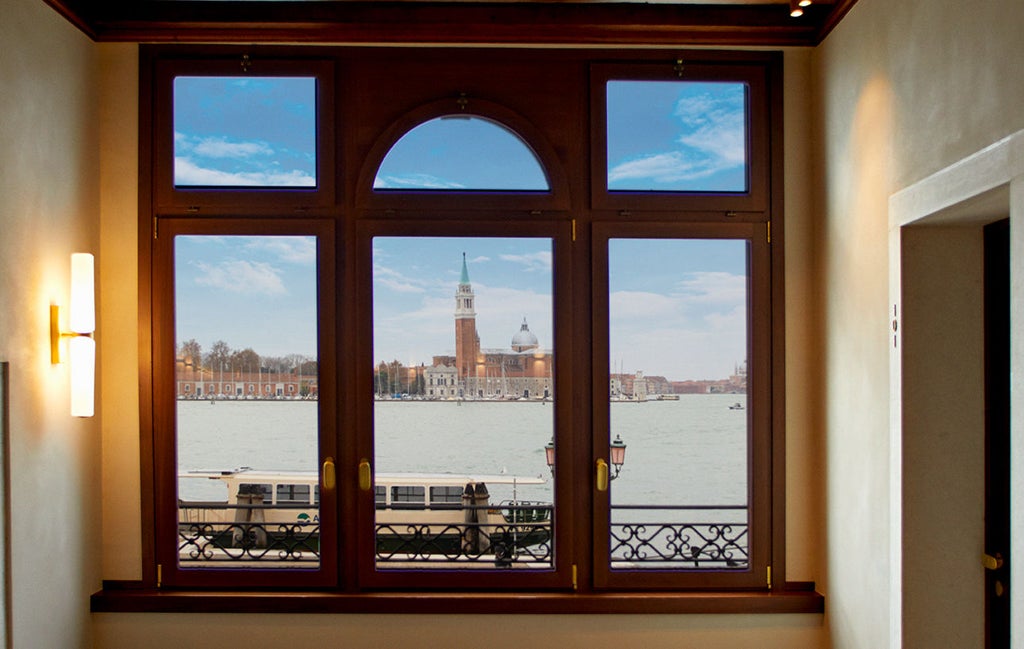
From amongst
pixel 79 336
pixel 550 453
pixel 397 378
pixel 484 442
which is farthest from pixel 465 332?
pixel 79 336

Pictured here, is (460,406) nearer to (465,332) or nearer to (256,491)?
(465,332)

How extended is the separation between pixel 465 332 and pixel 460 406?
341mm

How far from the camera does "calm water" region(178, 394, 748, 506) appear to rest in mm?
3895

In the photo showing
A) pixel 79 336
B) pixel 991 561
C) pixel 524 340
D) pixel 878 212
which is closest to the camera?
pixel 991 561

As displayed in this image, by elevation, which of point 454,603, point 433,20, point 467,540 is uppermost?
point 433,20

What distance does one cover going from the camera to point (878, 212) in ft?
10.5

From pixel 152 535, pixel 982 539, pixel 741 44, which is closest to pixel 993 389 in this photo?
pixel 982 539

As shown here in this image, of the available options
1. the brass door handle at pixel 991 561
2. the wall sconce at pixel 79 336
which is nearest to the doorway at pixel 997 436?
the brass door handle at pixel 991 561

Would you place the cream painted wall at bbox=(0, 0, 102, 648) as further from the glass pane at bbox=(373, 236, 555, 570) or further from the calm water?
the glass pane at bbox=(373, 236, 555, 570)

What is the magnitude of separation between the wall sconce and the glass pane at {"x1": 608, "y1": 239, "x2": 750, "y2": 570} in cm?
225

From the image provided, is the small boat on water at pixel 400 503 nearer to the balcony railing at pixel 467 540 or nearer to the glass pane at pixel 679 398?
the balcony railing at pixel 467 540

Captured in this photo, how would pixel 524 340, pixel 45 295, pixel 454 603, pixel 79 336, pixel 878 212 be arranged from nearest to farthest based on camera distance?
1. pixel 878 212
2. pixel 45 295
3. pixel 79 336
4. pixel 454 603
5. pixel 524 340

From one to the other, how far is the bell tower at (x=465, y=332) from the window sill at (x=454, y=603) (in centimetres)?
104

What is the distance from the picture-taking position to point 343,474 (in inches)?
154
